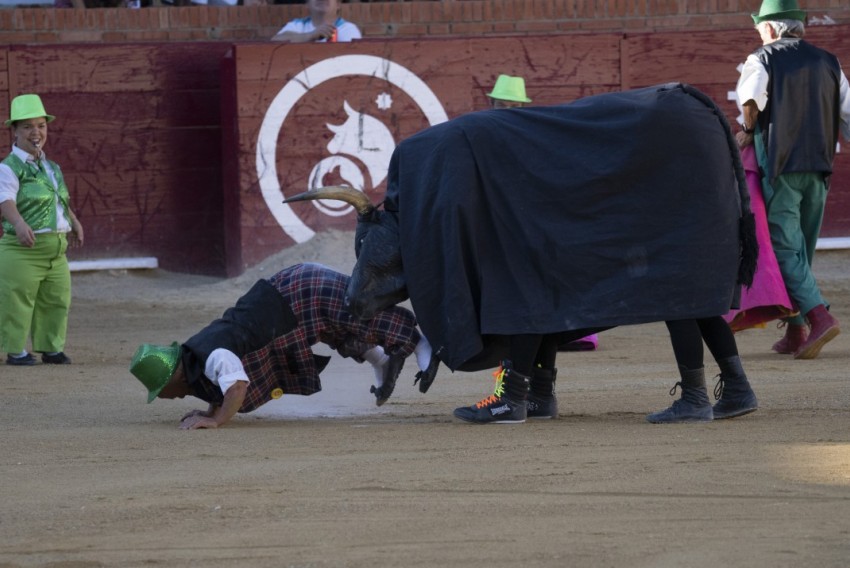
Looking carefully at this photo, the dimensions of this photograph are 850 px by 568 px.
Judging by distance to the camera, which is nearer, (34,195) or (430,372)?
(430,372)

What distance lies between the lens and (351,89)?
41.4 feet

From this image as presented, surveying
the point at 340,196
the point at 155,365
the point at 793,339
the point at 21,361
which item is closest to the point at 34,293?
the point at 21,361

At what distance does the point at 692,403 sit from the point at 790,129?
2.77 m

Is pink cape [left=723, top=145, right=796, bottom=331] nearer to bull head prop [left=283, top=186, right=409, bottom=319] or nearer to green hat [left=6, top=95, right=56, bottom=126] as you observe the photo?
bull head prop [left=283, top=186, right=409, bottom=319]

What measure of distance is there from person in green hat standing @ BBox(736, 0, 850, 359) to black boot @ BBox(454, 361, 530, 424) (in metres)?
2.73

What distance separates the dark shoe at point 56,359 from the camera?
9.33 metres

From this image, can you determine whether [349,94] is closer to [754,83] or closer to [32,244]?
[32,244]

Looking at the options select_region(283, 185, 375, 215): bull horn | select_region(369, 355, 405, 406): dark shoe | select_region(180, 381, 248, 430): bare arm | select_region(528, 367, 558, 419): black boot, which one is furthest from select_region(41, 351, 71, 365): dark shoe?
select_region(528, 367, 558, 419): black boot

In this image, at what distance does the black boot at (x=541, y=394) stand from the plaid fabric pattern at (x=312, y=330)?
1.91ft

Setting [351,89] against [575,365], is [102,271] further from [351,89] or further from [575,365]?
[575,365]

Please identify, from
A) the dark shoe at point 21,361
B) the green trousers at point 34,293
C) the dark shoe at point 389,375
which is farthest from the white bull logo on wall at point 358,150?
the dark shoe at point 389,375

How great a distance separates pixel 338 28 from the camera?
1280cm

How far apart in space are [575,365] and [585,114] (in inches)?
116

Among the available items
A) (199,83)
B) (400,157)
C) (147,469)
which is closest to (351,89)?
(199,83)
